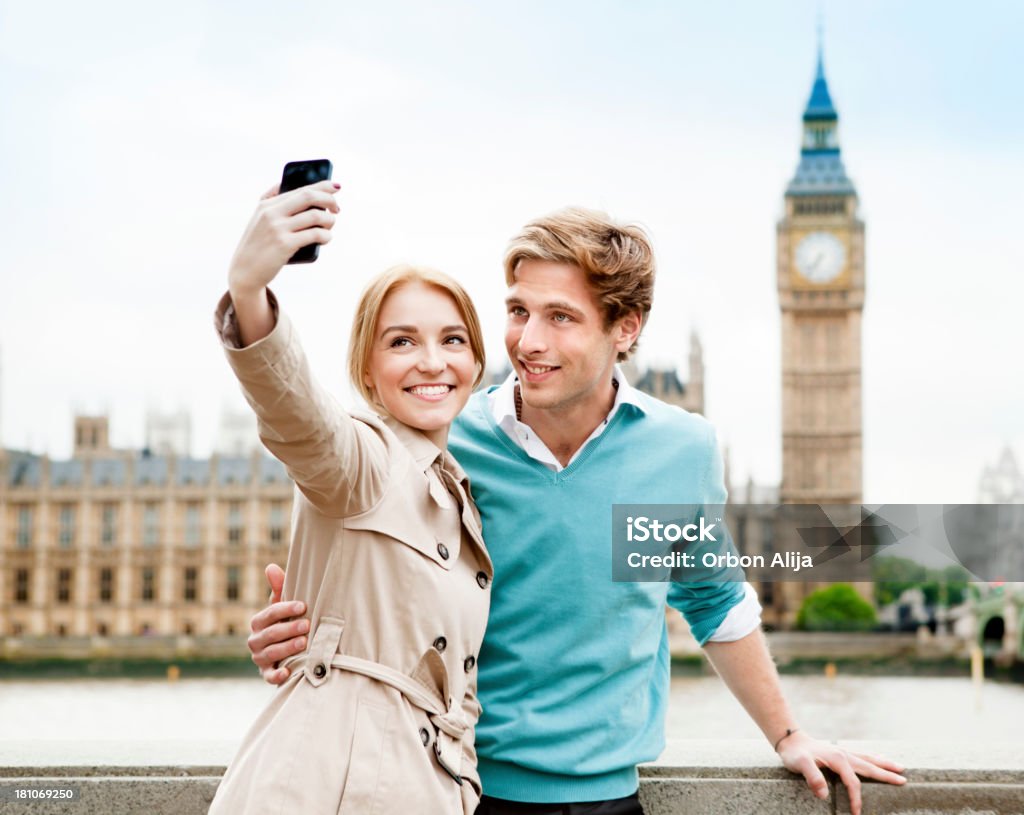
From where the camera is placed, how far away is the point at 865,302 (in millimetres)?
30109

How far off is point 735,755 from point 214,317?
95 cm

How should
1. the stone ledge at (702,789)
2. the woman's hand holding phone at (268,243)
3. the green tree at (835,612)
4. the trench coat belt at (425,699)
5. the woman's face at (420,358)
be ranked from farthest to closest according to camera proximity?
the green tree at (835,612), the stone ledge at (702,789), the woman's face at (420,358), the trench coat belt at (425,699), the woman's hand holding phone at (268,243)

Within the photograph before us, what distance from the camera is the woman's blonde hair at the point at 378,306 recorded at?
3.71 feet

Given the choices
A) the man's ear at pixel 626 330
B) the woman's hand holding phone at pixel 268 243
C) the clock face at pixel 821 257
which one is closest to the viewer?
the woman's hand holding phone at pixel 268 243

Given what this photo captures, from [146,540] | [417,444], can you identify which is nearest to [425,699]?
[417,444]

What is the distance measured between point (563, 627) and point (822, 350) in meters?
29.8

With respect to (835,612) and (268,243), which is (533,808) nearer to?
(268,243)

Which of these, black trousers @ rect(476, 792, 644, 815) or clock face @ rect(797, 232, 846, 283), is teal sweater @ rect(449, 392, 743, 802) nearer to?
black trousers @ rect(476, 792, 644, 815)

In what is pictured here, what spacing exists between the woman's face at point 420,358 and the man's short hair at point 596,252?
0.57 feet

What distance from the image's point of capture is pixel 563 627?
4.14 ft

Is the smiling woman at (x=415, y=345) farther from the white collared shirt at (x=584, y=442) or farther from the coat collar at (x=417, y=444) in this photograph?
the white collared shirt at (x=584, y=442)

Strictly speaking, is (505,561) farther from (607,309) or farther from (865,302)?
(865,302)

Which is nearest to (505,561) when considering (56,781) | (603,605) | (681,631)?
(603,605)

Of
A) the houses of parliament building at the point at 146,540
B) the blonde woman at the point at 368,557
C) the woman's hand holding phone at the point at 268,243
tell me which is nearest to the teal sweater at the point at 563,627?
the blonde woman at the point at 368,557
